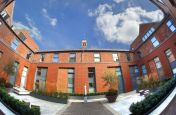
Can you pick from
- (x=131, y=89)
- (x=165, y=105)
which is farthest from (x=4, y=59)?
(x=165, y=105)

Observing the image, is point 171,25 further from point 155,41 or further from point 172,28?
point 155,41

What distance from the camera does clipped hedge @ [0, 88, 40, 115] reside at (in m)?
3.30

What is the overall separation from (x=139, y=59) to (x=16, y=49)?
3148mm

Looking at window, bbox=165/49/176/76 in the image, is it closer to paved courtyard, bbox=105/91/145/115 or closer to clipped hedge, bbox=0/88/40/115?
paved courtyard, bbox=105/91/145/115

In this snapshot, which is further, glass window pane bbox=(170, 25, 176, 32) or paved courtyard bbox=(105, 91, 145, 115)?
paved courtyard bbox=(105, 91, 145, 115)

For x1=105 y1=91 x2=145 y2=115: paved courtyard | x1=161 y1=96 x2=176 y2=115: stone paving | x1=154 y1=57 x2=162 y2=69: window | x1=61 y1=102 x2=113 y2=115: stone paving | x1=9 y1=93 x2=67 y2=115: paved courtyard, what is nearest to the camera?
x1=154 y1=57 x2=162 y2=69: window

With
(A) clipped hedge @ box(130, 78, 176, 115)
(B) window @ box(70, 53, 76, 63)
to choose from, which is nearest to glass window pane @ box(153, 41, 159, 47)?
(A) clipped hedge @ box(130, 78, 176, 115)

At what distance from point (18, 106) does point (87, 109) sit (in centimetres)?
176

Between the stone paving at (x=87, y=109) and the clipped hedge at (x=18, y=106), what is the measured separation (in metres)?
0.79

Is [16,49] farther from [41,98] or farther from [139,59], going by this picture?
[139,59]

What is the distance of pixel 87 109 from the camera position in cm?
395

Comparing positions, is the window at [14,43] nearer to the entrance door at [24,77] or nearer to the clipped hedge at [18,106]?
the entrance door at [24,77]

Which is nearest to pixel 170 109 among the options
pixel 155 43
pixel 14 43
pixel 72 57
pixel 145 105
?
pixel 145 105

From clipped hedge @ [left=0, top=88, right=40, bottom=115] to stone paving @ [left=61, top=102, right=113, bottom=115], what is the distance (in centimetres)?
79
